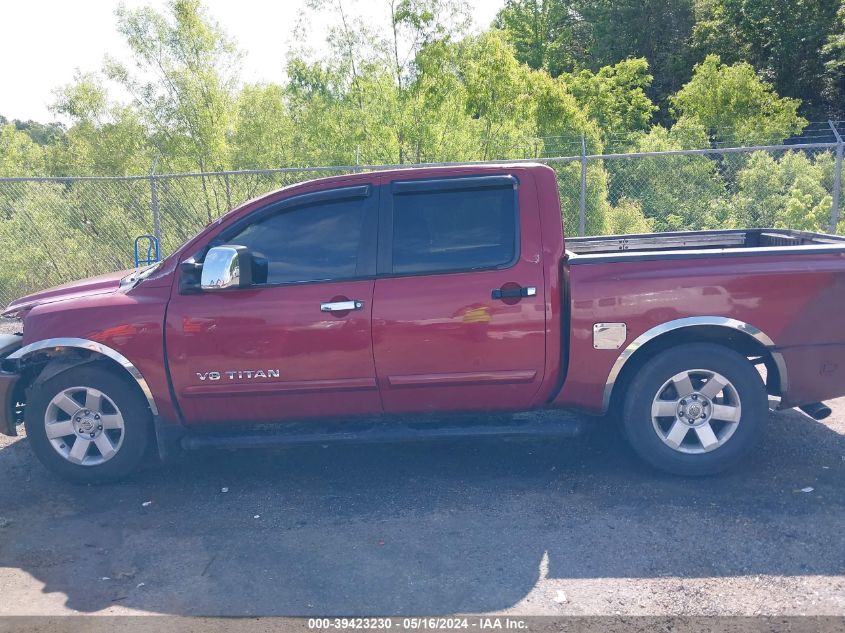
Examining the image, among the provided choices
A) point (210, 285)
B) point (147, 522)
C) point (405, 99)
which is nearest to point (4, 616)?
point (147, 522)

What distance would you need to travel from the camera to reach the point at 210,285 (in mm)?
4711

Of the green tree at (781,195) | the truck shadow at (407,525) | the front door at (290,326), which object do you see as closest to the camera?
the truck shadow at (407,525)

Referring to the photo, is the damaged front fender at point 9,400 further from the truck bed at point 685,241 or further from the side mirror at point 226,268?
the truck bed at point 685,241

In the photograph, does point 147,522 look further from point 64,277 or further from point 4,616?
point 64,277

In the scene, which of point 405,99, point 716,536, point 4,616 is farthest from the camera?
point 405,99

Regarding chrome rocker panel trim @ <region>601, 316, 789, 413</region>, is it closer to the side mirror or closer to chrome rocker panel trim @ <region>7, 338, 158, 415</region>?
the side mirror

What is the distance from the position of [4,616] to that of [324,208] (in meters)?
2.82

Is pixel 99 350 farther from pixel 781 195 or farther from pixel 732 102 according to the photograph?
pixel 732 102

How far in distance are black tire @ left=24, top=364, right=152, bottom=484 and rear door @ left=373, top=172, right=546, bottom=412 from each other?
162 centimetres

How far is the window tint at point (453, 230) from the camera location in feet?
15.8

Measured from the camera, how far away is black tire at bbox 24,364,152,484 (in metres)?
4.98

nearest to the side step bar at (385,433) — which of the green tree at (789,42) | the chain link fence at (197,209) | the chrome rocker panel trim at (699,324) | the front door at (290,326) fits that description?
the front door at (290,326)

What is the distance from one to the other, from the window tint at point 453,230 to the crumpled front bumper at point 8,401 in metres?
2.65

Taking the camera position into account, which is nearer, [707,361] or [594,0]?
[707,361]
